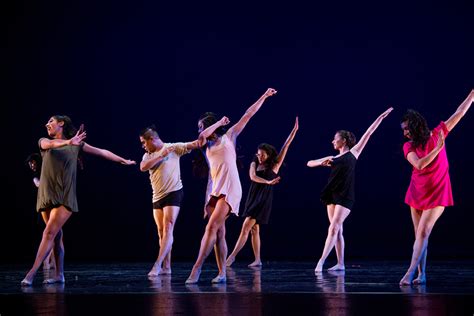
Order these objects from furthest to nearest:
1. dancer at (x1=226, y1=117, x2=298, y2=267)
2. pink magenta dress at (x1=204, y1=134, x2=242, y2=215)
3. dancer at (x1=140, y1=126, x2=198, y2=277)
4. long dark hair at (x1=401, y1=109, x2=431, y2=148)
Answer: dancer at (x1=226, y1=117, x2=298, y2=267), dancer at (x1=140, y1=126, x2=198, y2=277), pink magenta dress at (x1=204, y1=134, x2=242, y2=215), long dark hair at (x1=401, y1=109, x2=431, y2=148)

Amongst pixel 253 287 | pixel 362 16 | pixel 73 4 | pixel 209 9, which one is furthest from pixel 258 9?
pixel 253 287

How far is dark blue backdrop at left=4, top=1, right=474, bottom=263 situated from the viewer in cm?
963

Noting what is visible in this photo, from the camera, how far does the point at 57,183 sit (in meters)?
5.78

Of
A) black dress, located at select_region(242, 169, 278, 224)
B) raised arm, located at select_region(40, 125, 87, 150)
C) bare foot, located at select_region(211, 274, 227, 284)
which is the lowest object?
bare foot, located at select_region(211, 274, 227, 284)

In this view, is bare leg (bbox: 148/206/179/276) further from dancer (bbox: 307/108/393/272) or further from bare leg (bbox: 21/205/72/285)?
dancer (bbox: 307/108/393/272)

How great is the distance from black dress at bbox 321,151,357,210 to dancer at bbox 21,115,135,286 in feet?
8.10

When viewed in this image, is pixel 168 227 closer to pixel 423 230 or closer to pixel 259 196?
pixel 259 196

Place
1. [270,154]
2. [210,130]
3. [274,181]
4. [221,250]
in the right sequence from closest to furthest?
[210,130], [221,250], [274,181], [270,154]

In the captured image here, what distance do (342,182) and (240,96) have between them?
9.60 ft

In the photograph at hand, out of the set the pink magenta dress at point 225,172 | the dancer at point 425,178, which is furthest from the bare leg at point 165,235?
the dancer at point 425,178

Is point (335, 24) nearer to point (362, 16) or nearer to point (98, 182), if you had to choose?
point (362, 16)

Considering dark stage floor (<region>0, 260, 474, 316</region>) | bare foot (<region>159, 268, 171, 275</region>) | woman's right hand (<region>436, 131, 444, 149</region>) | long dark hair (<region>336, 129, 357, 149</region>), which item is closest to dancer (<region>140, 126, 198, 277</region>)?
bare foot (<region>159, 268, 171, 275</region>)

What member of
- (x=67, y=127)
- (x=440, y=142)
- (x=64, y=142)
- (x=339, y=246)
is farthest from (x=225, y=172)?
(x=339, y=246)

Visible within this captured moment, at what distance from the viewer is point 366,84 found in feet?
31.9
